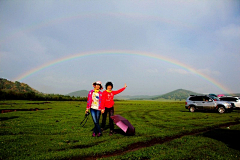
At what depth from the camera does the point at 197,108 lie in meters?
26.4

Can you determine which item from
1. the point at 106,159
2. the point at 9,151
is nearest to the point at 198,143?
the point at 106,159

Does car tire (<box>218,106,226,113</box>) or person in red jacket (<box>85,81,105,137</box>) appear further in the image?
car tire (<box>218,106,226,113</box>)

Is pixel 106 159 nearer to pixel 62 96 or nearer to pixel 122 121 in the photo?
pixel 122 121

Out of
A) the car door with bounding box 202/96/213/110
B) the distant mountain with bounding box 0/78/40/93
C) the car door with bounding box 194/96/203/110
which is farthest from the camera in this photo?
the distant mountain with bounding box 0/78/40/93

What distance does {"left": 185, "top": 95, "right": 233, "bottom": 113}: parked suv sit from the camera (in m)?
25.0

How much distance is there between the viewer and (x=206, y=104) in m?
25.9

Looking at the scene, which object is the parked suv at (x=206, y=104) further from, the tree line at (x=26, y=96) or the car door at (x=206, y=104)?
the tree line at (x=26, y=96)

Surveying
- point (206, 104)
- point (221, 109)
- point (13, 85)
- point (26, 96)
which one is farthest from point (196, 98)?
point (13, 85)

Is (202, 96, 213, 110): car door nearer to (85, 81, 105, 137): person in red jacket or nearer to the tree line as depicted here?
(85, 81, 105, 137): person in red jacket

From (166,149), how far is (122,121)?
333 cm

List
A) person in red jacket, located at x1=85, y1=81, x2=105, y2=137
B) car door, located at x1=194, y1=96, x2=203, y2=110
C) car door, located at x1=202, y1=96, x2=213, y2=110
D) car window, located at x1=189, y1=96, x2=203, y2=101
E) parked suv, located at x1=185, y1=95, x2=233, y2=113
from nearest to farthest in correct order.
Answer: person in red jacket, located at x1=85, y1=81, x2=105, y2=137 → parked suv, located at x1=185, y1=95, x2=233, y2=113 → car door, located at x1=202, y1=96, x2=213, y2=110 → car door, located at x1=194, y1=96, x2=203, y2=110 → car window, located at x1=189, y1=96, x2=203, y2=101

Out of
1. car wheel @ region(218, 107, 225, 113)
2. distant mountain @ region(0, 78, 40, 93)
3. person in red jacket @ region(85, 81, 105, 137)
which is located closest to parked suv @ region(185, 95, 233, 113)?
car wheel @ region(218, 107, 225, 113)

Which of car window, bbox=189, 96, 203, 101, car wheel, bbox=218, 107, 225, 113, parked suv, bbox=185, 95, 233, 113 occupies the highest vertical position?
car window, bbox=189, 96, 203, 101

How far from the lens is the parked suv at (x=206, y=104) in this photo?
985 inches
